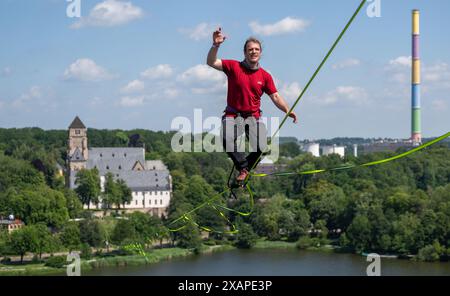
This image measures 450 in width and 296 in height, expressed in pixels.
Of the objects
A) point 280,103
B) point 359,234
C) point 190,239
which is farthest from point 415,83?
point 280,103

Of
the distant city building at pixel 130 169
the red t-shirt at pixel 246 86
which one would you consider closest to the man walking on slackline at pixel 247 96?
the red t-shirt at pixel 246 86

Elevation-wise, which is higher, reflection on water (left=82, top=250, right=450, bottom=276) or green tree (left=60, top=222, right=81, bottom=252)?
green tree (left=60, top=222, right=81, bottom=252)

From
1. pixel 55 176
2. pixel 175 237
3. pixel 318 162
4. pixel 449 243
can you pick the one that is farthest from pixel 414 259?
pixel 55 176

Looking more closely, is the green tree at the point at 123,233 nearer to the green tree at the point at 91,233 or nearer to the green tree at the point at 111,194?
the green tree at the point at 91,233

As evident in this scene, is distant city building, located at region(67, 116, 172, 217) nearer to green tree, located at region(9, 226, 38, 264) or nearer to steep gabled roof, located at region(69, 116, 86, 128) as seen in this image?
steep gabled roof, located at region(69, 116, 86, 128)

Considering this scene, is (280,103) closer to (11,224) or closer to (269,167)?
(11,224)

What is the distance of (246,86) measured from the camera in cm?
561

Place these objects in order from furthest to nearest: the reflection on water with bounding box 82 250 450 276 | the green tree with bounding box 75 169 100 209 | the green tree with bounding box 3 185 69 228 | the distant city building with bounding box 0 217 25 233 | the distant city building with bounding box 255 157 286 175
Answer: the distant city building with bounding box 255 157 286 175
the green tree with bounding box 75 169 100 209
the green tree with bounding box 3 185 69 228
the distant city building with bounding box 0 217 25 233
the reflection on water with bounding box 82 250 450 276

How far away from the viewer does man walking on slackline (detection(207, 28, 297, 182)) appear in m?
5.54

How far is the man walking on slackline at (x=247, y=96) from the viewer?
5.54 meters

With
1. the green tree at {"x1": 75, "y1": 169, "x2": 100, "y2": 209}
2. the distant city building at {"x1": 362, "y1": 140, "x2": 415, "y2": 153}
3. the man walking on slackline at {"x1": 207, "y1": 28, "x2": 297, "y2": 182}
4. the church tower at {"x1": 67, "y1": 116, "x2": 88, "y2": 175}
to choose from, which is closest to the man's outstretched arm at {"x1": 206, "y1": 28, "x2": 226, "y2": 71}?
the man walking on slackline at {"x1": 207, "y1": 28, "x2": 297, "y2": 182}
